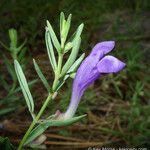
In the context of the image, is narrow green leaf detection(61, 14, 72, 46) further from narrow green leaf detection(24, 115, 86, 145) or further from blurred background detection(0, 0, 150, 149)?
blurred background detection(0, 0, 150, 149)

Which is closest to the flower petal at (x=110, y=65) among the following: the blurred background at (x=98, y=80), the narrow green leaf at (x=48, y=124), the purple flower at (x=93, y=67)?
the purple flower at (x=93, y=67)

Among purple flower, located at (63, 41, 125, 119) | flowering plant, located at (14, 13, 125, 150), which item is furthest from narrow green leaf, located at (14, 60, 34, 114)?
purple flower, located at (63, 41, 125, 119)

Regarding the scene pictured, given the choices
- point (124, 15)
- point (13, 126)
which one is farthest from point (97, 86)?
point (124, 15)

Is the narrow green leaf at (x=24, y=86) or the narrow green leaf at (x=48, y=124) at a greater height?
the narrow green leaf at (x=24, y=86)

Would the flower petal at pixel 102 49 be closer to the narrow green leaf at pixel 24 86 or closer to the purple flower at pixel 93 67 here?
the purple flower at pixel 93 67

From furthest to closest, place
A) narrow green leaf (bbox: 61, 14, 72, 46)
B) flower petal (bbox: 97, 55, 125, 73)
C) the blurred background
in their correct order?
the blurred background
narrow green leaf (bbox: 61, 14, 72, 46)
flower petal (bbox: 97, 55, 125, 73)

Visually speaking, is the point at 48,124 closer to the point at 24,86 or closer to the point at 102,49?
the point at 24,86
